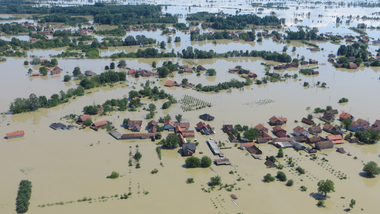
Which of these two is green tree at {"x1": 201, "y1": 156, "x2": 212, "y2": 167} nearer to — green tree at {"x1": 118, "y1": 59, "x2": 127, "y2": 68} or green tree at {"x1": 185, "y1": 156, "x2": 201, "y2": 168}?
green tree at {"x1": 185, "y1": 156, "x2": 201, "y2": 168}

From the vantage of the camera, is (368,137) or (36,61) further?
(36,61)

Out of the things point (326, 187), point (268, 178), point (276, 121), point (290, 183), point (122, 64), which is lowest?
point (290, 183)

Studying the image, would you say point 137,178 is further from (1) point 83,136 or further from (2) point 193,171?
(1) point 83,136

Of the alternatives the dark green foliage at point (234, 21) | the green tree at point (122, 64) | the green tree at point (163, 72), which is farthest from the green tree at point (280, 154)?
the dark green foliage at point (234, 21)

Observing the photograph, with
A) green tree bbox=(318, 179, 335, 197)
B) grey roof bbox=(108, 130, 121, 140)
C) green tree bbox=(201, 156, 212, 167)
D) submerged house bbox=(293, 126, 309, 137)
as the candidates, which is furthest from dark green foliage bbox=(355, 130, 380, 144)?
grey roof bbox=(108, 130, 121, 140)

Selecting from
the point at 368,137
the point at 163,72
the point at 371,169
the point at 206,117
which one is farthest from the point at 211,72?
the point at 371,169

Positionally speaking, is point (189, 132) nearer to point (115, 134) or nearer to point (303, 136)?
point (115, 134)
